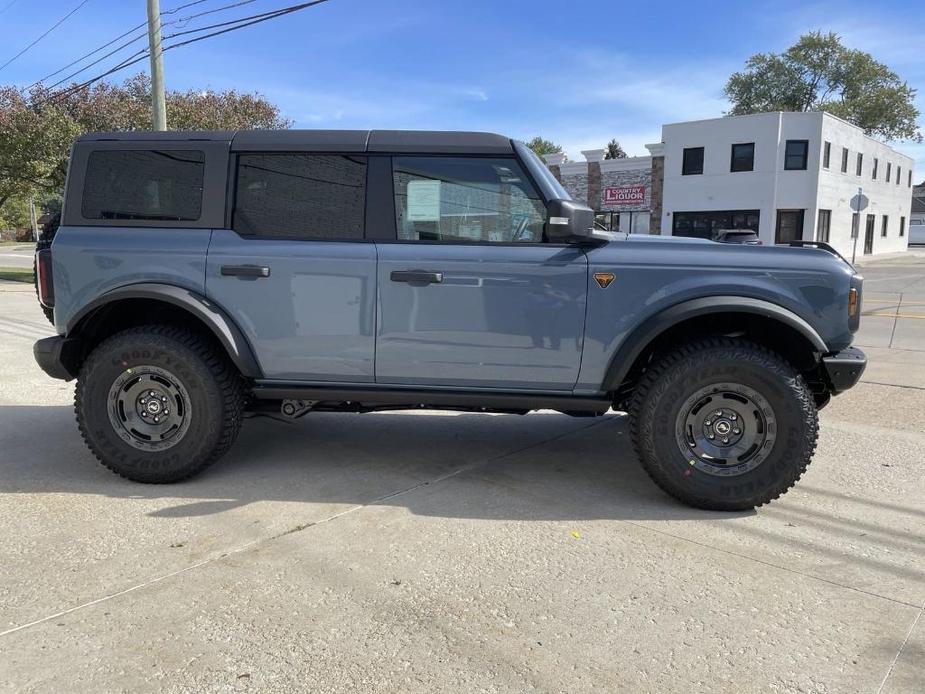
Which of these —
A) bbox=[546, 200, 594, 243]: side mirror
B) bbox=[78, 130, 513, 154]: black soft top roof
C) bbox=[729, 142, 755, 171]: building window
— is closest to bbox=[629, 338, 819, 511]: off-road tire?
bbox=[546, 200, 594, 243]: side mirror

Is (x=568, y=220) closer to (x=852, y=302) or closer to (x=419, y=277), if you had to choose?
(x=419, y=277)

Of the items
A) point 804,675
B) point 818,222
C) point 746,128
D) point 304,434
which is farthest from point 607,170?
point 804,675

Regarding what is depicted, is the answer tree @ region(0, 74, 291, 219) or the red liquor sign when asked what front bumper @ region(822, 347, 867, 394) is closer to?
tree @ region(0, 74, 291, 219)

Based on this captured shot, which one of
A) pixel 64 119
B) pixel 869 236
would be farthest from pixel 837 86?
pixel 64 119

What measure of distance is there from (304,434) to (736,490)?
3047mm

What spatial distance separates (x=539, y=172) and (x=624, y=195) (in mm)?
33936

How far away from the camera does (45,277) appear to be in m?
4.23

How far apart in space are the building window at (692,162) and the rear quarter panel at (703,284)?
32.6 m

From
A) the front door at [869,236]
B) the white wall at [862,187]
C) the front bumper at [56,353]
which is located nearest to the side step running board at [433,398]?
the front bumper at [56,353]

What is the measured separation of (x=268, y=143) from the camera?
13.6ft

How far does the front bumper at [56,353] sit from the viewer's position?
421 cm

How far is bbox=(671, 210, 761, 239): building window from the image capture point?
109 ft

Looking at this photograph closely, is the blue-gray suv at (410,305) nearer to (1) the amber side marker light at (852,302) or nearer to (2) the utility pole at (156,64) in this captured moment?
(1) the amber side marker light at (852,302)

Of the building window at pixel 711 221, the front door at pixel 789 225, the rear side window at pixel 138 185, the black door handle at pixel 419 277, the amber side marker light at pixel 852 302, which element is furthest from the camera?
the building window at pixel 711 221
